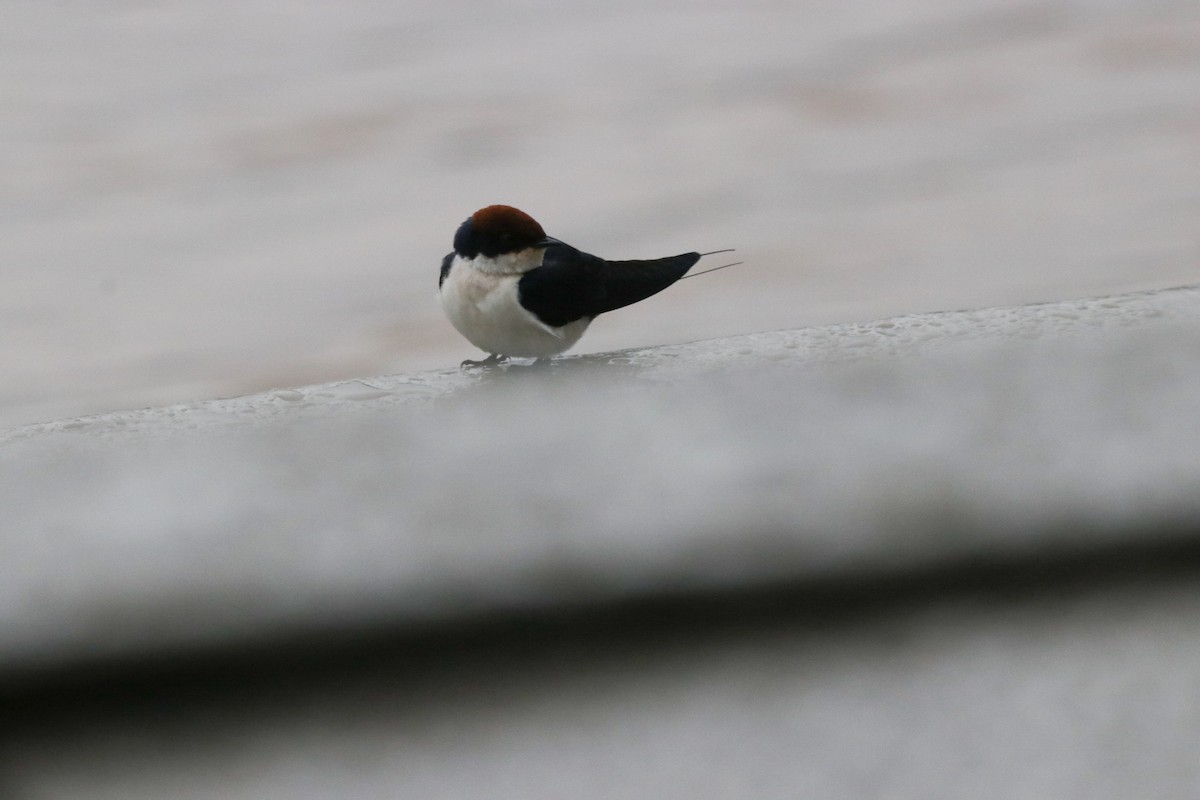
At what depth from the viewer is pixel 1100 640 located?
363 mm

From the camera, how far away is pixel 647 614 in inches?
13.7

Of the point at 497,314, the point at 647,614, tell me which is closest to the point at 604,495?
the point at 647,614

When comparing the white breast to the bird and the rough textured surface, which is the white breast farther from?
the rough textured surface

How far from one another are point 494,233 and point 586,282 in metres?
0.10

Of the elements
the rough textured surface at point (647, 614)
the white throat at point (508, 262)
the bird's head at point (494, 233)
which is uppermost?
the bird's head at point (494, 233)

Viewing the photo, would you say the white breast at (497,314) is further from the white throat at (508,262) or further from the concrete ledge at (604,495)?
the concrete ledge at (604,495)

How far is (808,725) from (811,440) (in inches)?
2.9

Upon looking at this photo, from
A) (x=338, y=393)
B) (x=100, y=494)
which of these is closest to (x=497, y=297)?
(x=338, y=393)

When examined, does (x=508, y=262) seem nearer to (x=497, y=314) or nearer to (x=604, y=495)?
(x=497, y=314)

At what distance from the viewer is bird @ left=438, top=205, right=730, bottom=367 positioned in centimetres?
131

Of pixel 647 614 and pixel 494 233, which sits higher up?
pixel 494 233

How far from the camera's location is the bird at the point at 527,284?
1312mm

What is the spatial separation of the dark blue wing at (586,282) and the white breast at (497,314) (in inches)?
0.4

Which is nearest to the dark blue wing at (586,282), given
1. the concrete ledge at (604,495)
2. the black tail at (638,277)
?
the black tail at (638,277)
